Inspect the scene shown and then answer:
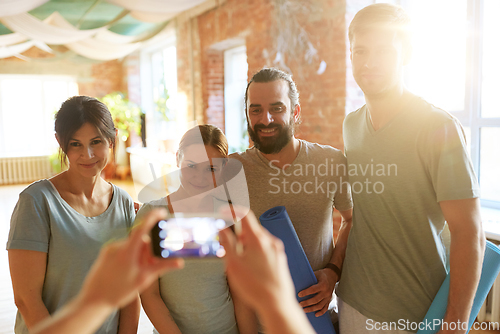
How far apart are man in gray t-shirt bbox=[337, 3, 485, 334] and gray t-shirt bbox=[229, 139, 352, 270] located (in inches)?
4.4

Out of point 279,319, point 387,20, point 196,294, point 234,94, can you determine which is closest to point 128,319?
point 196,294

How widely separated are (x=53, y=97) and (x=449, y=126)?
31.5 feet

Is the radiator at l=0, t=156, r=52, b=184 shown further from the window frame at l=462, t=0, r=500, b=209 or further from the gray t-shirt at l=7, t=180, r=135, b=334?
the window frame at l=462, t=0, r=500, b=209

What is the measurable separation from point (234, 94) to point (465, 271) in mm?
4530

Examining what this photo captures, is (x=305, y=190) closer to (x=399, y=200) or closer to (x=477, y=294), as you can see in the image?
(x=399, y=200)

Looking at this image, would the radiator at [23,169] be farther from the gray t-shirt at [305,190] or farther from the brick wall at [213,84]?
the gray t-shirt at [305,190]

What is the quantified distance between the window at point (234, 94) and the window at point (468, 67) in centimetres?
253

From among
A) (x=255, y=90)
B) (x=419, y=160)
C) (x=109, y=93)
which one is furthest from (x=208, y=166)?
(x=109, y=93)

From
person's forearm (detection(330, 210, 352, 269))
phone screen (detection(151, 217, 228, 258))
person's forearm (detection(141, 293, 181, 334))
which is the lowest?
person's forearm (detection(141, 293, 181, 334))

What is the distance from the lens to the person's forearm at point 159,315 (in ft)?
3.62

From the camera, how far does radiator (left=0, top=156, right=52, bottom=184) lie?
8.19 meters

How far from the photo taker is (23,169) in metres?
8.35

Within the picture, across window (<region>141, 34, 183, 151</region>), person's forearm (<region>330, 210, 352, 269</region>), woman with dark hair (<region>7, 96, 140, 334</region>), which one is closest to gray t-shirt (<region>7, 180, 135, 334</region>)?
woman with dark hair (<region>7, 96, 140, 334</region>)

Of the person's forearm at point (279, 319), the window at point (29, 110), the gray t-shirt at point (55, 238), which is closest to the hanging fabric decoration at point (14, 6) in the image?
the gray t-shirt at point (55, 238)
